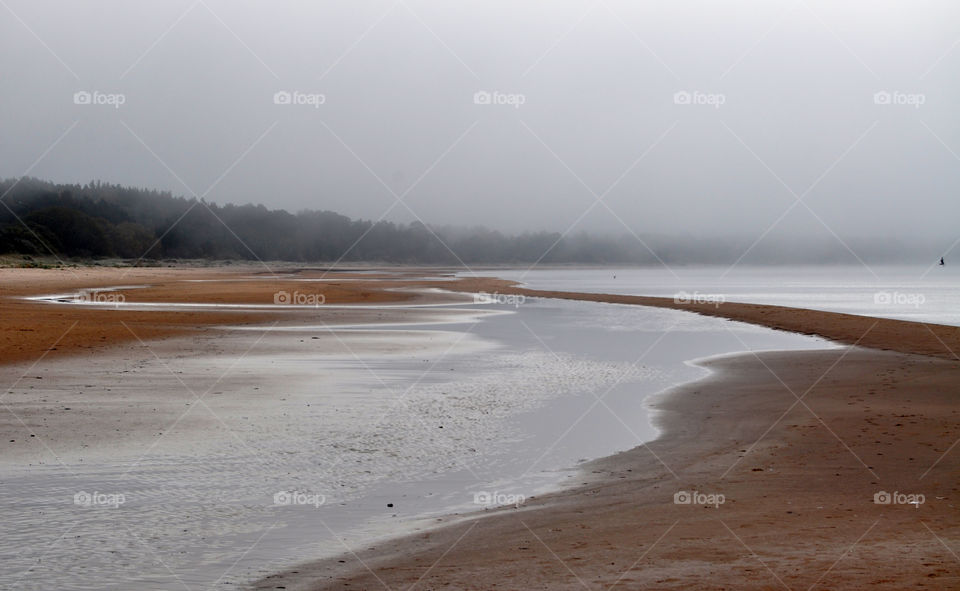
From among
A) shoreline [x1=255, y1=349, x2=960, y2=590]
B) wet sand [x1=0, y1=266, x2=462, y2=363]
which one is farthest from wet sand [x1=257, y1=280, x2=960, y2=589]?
wet sand [x1=0, y1=266, x2=462, y2=363]

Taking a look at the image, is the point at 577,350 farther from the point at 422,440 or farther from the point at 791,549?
the point at 791,549

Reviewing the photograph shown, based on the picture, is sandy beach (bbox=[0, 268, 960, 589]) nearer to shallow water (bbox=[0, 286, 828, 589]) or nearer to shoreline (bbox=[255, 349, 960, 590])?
shoreline (bbox=[255, 349, 960, 590])

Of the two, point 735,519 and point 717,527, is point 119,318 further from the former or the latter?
point 717,527

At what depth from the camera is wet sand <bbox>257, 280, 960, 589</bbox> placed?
6.75 m

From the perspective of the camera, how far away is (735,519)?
8.52m

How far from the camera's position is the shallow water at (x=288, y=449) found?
7809mm

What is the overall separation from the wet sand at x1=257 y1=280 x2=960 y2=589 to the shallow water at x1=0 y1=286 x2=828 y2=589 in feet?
2.55

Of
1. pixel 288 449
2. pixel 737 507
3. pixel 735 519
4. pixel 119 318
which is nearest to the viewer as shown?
pixel 735 519

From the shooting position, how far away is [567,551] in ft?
24.7

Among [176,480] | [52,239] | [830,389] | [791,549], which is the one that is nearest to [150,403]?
[176,480]

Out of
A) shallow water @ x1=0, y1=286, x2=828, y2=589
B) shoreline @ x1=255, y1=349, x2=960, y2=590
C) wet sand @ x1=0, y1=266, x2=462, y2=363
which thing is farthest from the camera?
wet sand @ x1=0, y1=266, x2=462, y2=363

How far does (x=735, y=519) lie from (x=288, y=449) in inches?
259

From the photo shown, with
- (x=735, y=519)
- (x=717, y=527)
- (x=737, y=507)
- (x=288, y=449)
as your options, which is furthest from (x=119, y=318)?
(x=717, y=527)

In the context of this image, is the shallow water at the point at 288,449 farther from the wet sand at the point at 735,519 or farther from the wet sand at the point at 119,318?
the wet sand at the point at 119,318
